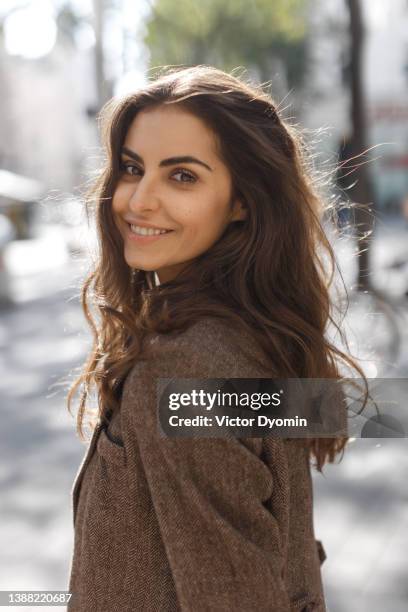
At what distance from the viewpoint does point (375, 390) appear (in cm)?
146

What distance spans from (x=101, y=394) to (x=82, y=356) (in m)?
7.04

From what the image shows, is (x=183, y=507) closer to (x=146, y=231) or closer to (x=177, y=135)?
(x=146, y=231)

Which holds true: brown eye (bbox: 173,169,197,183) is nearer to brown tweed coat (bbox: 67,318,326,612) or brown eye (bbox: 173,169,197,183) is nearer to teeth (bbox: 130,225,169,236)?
teeth (bbox: 130,225,169,236)

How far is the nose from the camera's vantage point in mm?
1381

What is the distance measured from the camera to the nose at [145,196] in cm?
138

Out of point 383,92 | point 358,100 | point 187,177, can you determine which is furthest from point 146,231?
point 383,92

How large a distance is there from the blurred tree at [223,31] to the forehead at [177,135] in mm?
13129

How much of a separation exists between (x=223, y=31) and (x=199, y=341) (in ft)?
80.6

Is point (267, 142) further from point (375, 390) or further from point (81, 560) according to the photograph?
point (81, 560)

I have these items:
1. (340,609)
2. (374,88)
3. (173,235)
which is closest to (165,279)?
(173,235)

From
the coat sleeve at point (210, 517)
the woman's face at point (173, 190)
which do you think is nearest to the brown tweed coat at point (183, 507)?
the coat sleeve at point (210, 517)

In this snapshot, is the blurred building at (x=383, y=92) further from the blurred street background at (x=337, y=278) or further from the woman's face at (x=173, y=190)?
the woman's face at (x=173, y=190)

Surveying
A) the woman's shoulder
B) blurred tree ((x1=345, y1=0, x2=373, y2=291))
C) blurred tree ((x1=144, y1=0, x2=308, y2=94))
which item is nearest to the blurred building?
blurred tree ((x1=144, y1=0, x2=308, y2=94))
